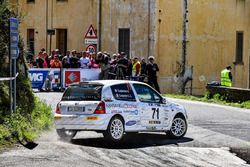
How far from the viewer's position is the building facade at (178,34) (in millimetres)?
36781

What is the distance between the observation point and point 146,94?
17312 mm

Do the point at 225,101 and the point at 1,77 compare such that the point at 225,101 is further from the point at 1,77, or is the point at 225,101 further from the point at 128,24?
the point at 1,77

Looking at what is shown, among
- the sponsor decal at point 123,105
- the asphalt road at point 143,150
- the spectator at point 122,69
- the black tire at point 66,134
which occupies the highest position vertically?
the spectator at point 122,69

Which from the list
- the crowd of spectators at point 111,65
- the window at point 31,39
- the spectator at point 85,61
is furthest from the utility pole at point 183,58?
the window at point 31,39

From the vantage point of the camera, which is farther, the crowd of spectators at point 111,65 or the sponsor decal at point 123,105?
the crowd of spectators at point 111,65

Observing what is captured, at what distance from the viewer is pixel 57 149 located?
14266mm

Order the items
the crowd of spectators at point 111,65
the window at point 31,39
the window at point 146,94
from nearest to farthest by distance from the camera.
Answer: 1. the window at point 146,94
2. the crowd of spectators at point 111,65
3. the window at point 31,39

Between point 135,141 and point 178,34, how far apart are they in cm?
2105

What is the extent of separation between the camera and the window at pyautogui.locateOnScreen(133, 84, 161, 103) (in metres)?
17.1

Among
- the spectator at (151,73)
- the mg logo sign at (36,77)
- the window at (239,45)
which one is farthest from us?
the window at (239,45)

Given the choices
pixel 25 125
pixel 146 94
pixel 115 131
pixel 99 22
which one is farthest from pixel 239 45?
pixel 25 125

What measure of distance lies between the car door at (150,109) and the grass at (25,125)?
2.78 meters

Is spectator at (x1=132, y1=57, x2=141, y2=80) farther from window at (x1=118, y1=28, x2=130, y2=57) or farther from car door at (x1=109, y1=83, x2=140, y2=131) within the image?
car door at (x1=109, y1=83, x2=140, y2=131)

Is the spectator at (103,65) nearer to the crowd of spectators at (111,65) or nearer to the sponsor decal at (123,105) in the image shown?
the crowd of spectators at (111,65)
